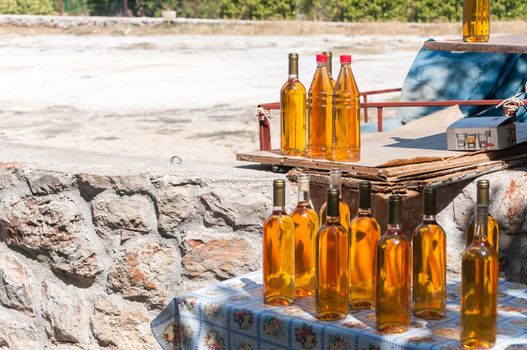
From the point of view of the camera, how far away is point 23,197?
11.9 ft

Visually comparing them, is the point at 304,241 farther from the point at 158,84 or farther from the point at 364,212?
the point at 158,84

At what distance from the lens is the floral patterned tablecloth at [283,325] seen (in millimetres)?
2461

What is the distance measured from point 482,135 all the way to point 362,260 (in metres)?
0.82

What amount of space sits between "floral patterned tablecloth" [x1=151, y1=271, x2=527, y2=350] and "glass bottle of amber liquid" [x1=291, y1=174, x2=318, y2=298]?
0.16 ft

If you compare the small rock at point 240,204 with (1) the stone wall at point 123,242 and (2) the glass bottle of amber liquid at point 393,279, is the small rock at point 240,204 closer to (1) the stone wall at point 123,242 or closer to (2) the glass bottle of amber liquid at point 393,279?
(1) the stone wall at point 123,242

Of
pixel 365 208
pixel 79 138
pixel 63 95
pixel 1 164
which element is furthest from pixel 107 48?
pixel 365 208

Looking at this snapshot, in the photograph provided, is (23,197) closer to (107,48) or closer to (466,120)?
(466,120)

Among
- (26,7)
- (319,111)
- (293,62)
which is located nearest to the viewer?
(293,62)

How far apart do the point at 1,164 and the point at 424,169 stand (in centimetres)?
150

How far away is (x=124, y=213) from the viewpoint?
3.45 m

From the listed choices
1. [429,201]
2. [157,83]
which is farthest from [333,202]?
[157,83]

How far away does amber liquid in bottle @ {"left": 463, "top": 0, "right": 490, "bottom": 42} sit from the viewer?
A: 11.1ft

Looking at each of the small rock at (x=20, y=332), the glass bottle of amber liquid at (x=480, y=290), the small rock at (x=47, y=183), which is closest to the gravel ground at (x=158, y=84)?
the small rock at (x=20, y=332)

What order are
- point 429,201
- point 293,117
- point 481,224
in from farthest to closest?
1. point 293,117
2. point 429,201
3. point 481,224
